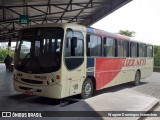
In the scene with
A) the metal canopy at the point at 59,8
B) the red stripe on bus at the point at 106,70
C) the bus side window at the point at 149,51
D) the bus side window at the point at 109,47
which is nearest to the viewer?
the red stripe on bus at the point at 106,70

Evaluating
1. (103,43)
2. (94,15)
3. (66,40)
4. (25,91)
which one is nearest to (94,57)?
(103,43)

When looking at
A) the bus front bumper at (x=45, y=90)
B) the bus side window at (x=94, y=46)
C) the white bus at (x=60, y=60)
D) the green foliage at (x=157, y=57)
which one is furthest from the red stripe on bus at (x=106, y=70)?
the green foliage at (x=157, y=57)

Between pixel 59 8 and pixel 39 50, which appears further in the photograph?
pixel 59 8

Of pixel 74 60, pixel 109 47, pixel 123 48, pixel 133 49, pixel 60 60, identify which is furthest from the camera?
pixel 133 49

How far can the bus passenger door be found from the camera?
31.1ft

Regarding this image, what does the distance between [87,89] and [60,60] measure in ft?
7.53

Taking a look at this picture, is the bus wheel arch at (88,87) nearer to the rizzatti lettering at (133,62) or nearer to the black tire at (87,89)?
the black tire at (87,89)

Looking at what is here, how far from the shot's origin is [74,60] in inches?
388

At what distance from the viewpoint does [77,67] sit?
33.0 ft

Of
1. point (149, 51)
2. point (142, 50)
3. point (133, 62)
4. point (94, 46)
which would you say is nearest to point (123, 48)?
point (133, 62)

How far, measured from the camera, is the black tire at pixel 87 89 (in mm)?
Answer: 10688

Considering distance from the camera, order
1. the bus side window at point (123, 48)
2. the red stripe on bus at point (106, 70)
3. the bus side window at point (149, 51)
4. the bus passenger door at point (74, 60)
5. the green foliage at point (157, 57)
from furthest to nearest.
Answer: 1. the green foliage at point (157, 57)
2. the bus side window at point (149, 51)
3. the bus side window at point (123, 48)
4. the red stripe on bus at point (106, 70)
5. the bus passenger door at point (74, 60)

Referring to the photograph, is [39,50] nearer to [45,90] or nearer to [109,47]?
[45,90]

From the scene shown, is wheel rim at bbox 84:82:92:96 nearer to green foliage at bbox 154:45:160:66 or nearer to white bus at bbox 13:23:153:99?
white bus at bbox 13:23:153:99
